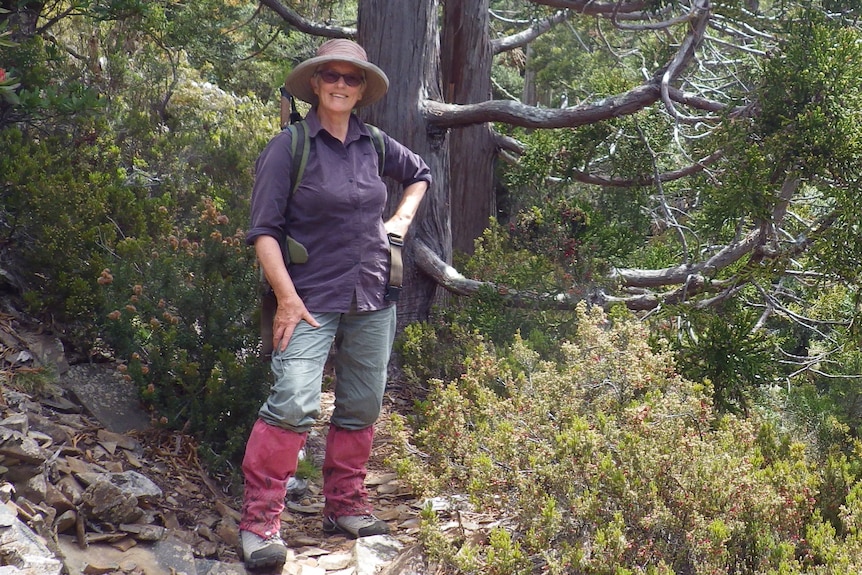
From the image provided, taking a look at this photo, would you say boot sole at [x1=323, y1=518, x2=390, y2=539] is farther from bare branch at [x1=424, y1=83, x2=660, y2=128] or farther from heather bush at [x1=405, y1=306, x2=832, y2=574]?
bare branch at [x1=424, y1=83, x2=660, y2=128]

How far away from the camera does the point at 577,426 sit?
3.74m

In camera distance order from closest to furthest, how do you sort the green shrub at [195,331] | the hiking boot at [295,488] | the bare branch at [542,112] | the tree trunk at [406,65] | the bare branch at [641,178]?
the green shrub at [195,331], the hiking boot at [295,488], the bare branch at [542,112], the tree trunk at [406,65], the bare branch at [641,178]

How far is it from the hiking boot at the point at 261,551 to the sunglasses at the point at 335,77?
198 centimetres

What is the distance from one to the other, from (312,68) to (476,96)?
5502mm

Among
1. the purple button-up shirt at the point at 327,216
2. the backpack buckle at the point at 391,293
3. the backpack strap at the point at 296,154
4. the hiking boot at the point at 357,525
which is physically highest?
the backpack strap at the point at 296,154

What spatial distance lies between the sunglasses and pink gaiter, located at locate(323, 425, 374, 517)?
1.57 meters

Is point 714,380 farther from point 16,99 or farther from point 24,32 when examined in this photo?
point 24,32

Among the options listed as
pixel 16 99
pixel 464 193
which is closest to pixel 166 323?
pixel 16 99

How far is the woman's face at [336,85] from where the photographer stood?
387 centimetres

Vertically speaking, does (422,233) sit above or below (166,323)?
above

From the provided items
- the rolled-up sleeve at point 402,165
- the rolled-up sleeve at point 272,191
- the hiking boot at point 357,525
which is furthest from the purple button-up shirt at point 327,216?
the hiking boot at point 357,525

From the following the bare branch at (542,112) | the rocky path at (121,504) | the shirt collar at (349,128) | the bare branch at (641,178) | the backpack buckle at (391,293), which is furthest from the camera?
the bare branch at (641,178)

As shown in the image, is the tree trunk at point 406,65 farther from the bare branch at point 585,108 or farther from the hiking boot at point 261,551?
the hiking boot at point 261,551

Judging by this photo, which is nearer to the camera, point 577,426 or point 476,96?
point 577,426
